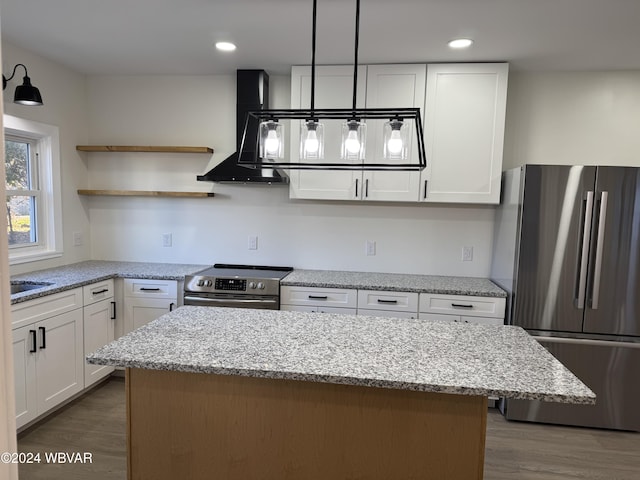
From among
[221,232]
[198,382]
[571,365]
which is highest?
[221,232]

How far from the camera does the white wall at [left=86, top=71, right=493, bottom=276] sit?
11.4 feet

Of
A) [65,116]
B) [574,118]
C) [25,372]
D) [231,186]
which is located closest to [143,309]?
[25,372]

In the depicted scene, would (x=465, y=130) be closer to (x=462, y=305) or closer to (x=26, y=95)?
(x=462, y=305)

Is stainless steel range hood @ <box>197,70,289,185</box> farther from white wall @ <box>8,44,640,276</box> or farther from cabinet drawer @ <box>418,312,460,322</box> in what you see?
cabinet drawer @ <box>418,312,460,322</box>

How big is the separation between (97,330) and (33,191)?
1253mm

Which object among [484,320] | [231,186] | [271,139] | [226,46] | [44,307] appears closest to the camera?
[271,139]

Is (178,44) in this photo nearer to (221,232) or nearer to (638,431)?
(221,232)

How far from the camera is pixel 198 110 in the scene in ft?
11.8

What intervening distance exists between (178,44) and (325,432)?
104 inches

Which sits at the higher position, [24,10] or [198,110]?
[24,10]

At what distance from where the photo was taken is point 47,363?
8.61 feet

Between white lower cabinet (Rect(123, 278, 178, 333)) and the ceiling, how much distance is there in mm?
1750

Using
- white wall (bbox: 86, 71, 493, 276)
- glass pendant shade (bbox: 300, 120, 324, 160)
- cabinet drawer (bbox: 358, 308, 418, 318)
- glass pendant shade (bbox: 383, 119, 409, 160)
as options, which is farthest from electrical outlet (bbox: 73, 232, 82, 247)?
glass pendant shade (bbox: 383, 119, 409, 160)

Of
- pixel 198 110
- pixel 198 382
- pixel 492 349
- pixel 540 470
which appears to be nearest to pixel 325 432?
pixel 198 382
